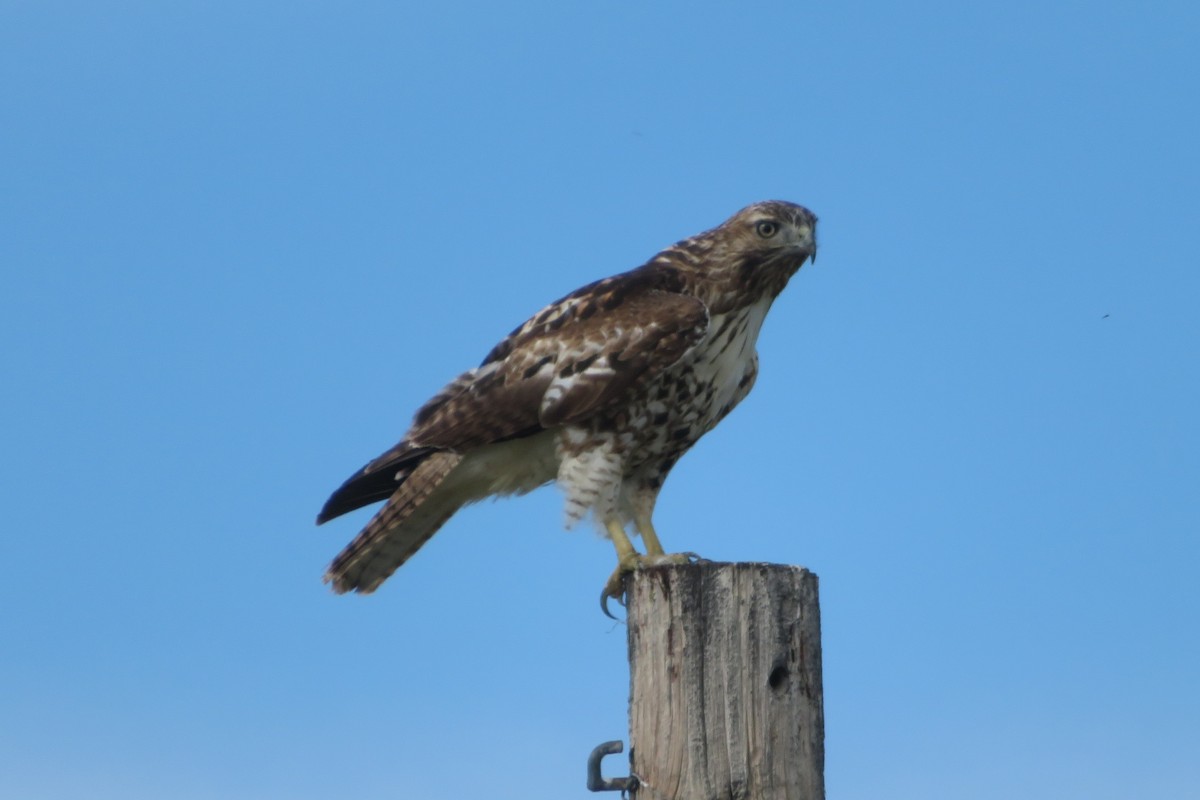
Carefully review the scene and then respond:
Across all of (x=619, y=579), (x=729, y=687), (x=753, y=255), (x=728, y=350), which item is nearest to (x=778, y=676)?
(x=729, y=687)

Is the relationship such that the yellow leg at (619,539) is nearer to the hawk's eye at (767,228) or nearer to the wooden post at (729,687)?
the hawk's eye at (767,228)

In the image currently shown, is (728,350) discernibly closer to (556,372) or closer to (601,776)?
(556,372)

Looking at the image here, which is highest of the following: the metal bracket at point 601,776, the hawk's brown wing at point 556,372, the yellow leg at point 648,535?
the hawk's brown wing at point 556,372

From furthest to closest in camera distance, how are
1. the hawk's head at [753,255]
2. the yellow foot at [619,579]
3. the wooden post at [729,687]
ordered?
the hawk's head at [753,255]
the yellow foot at [619,579]
the wooden post at [729,687]

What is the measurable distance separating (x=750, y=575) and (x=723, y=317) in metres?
2.70

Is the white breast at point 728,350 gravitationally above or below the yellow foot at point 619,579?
above

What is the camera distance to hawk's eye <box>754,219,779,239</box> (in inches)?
276

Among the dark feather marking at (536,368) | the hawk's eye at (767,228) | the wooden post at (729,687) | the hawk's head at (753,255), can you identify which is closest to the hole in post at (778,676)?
the wooden post at (729,687)

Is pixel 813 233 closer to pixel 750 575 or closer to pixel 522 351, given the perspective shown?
pixel 522 351

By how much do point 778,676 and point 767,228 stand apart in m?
3.17

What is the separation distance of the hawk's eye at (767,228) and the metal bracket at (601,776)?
10.5 ft

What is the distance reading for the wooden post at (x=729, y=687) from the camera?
420cm

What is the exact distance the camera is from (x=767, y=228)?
702 centimetres

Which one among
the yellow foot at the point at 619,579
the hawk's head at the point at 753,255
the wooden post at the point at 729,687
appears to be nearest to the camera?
the wooden post at the point at 729,687
